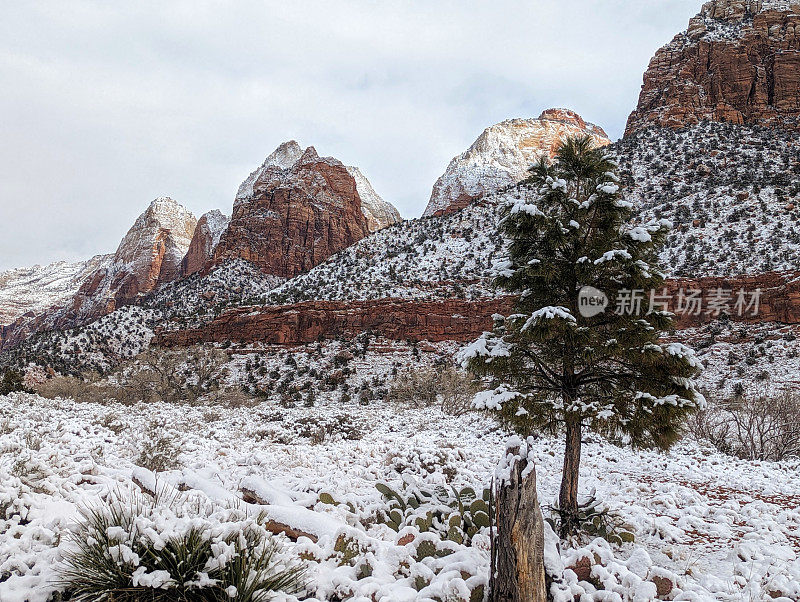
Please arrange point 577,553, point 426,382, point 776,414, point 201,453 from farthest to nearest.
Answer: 1. point 426,382
2. point 776,414
3. point 201,453
4. point 577,553

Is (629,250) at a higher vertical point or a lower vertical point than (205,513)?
higher

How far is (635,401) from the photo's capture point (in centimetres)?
536

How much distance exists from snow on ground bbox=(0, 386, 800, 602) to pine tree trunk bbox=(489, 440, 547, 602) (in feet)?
1.00

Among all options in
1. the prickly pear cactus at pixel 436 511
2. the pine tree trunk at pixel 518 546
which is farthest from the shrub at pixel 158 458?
the pine tree trunk at pixel 518 546

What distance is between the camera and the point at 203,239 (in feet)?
299

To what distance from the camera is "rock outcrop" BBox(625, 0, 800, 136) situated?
47.0 meters

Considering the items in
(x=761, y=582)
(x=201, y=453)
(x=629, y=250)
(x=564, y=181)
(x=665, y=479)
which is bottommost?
(x=201, y=453)

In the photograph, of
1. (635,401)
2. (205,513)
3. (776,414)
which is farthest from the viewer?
(776,414)

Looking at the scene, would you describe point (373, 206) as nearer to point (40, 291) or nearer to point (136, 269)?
point (136, 269)

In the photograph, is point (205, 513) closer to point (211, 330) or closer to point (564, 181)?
point (564, 181)

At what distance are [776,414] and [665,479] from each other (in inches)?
287

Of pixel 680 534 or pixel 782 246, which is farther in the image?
pixel 782 246

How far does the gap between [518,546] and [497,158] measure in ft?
317

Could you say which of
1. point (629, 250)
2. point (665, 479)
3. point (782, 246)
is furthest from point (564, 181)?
point (782, 246)
